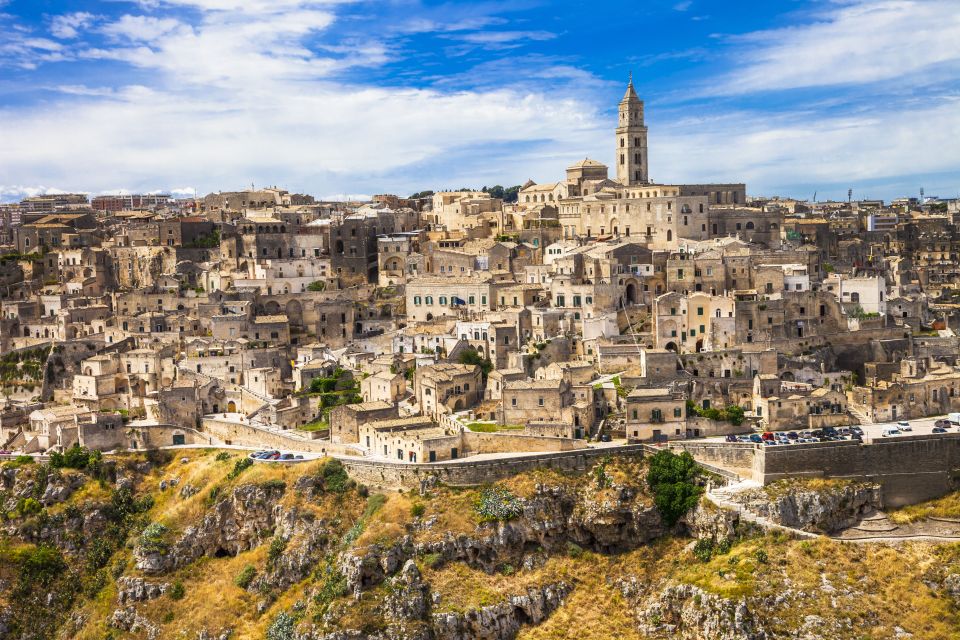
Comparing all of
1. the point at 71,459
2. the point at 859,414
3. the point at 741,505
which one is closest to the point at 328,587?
the point at 71,459

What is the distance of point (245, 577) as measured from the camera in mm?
46812

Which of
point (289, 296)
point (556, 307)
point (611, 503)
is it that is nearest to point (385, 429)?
point (611, 503)

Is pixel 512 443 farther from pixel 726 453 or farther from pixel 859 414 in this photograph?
pixel 859 414

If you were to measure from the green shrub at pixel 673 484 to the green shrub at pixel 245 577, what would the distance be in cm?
1898

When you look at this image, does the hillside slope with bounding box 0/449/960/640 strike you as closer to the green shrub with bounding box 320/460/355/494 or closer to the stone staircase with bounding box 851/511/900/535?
the green shrub with bounding box 320/460/355/494

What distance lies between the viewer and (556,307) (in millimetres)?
59500

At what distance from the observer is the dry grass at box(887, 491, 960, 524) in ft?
148

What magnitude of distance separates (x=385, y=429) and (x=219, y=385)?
1400cm

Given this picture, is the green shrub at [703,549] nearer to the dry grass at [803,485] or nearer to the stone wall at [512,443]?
the dry grass at [803,485]

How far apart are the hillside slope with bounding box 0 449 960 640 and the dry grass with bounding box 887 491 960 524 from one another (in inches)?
122

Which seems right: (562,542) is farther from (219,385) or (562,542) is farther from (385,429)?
(219,385)

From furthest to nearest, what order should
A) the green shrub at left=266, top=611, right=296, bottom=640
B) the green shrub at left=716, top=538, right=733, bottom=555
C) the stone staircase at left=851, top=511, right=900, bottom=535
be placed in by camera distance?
the stone staircase at left=851, top=511, right=900, bottom=535 < the green shrub at left=716, top=538, right=733, bottom=555 < the green shrub at left=266, top=611, right=296, bottom=640

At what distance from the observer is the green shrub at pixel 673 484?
4569 cm

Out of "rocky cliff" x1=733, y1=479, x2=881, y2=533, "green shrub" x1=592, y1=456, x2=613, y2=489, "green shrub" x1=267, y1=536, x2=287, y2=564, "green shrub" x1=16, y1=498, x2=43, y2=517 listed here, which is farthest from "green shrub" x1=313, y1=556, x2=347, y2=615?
"rocky cliff" x1=733, y1=479, x2=881, y2=533
